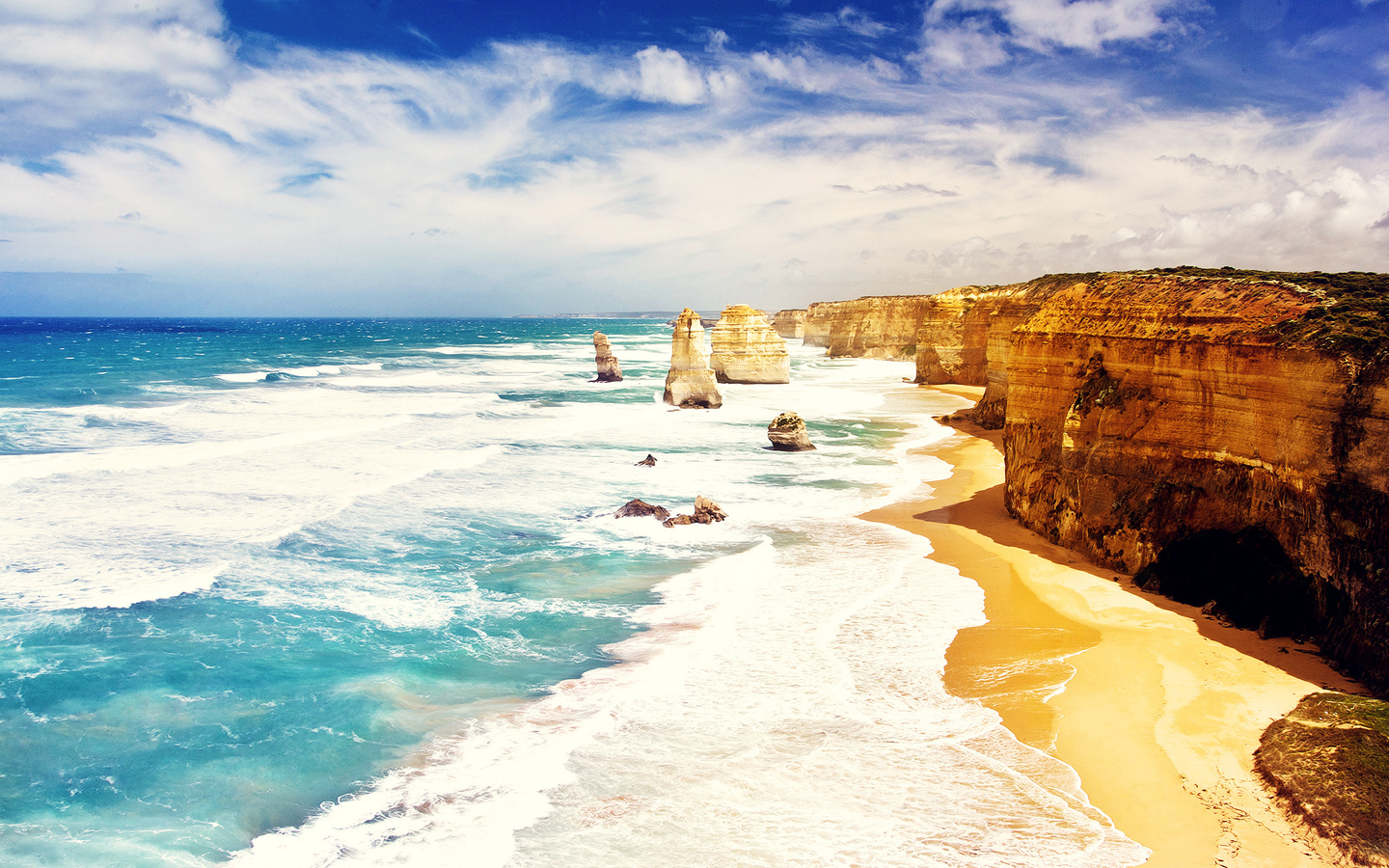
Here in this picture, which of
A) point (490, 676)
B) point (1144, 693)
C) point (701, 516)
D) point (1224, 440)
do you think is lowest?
point (490, 676)

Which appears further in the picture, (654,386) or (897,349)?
(897,349)

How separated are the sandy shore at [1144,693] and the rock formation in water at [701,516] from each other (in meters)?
5.92

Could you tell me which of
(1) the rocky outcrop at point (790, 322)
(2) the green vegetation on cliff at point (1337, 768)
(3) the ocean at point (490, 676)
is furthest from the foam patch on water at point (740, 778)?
(1) the rocky outcrop at point (790, 322)

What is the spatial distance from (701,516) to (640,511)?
153 cm

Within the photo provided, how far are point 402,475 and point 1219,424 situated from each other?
20.3 meters

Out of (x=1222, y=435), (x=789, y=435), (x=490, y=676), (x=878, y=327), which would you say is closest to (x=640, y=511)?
(x=490, y=676)

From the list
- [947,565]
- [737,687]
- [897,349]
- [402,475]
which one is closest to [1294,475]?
[947,565]

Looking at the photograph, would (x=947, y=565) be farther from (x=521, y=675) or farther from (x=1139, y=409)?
(x=521, y=675)

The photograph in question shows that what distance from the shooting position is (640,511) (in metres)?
17.4

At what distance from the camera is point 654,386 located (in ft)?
160

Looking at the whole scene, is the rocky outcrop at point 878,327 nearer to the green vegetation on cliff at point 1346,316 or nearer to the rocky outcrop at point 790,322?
the rocky outcrop at point 790,322

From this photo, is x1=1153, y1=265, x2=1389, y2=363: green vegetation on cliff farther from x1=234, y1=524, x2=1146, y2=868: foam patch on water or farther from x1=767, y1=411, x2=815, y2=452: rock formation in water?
x1=767, y1=411, x2=815, y2=452: rock formation in water

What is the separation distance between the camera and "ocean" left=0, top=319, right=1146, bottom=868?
677 cm

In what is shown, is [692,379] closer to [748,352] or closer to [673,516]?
[748,352]
